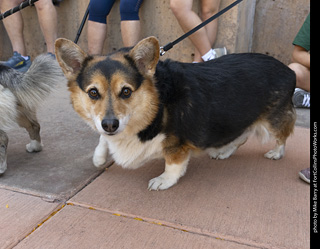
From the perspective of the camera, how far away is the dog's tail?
8.52 ft

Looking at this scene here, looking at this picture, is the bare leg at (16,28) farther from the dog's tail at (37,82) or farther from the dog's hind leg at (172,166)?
the dog's hind leg at (172,166)

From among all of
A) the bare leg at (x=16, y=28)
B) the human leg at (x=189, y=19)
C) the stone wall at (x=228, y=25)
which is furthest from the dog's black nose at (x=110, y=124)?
the bare leg at (x=16, y=28)

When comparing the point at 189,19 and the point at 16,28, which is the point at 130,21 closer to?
the point at 189,19

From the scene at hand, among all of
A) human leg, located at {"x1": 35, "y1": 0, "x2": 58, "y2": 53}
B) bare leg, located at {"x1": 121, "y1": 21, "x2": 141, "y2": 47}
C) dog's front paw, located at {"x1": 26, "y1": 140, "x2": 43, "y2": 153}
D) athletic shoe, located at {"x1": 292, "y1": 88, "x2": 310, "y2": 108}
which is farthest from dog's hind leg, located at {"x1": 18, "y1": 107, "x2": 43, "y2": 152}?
athletic shoe, located at {"x1": 292, "y1": 88, "x2": 310, "y2": 108}

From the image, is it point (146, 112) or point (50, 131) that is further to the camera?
point (50, 131)

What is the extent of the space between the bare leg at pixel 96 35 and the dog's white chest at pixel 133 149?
9.01ft

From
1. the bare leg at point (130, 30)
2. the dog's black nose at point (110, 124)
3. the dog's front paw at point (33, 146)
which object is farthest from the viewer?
the bare leg at point (130, 30)

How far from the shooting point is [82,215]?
2086mm

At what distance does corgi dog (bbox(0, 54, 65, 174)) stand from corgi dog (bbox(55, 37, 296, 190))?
1.47ft

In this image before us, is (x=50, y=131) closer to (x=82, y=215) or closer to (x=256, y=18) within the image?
(x=82, y=215)

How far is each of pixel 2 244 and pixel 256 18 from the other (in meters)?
4.97

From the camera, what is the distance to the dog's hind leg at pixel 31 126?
2.78m

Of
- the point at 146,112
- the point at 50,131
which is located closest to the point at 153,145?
Answer: the point at 146,112

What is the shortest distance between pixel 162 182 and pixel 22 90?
140 centimetres
